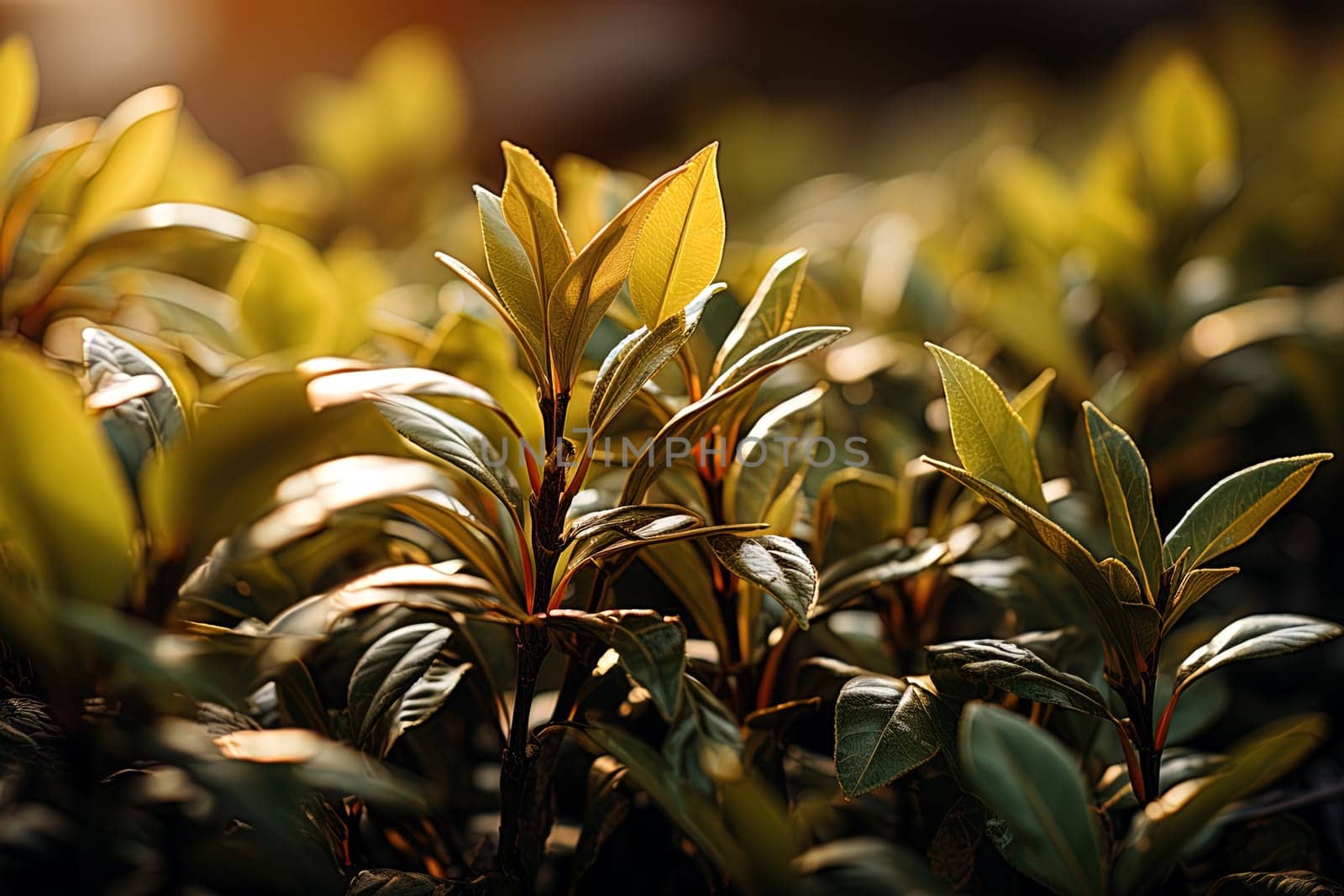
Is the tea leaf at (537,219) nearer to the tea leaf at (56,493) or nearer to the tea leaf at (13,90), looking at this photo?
the tea leaf at (56,493)

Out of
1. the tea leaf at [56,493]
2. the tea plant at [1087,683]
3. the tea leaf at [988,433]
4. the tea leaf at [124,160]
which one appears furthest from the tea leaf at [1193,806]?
the tea leaf at [124,160]

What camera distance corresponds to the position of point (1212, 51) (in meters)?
2.23

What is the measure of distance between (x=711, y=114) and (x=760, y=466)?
65.5 inches

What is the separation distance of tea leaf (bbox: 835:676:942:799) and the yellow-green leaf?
22 centimetres

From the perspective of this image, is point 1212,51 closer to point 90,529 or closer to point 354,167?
point 354,167

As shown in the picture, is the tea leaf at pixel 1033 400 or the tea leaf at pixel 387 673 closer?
the tea leaf at pixel 387 673

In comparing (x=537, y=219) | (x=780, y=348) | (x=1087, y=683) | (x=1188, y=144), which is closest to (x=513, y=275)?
(x=537, y=219)

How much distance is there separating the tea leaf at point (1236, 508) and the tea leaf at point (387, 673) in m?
0.38

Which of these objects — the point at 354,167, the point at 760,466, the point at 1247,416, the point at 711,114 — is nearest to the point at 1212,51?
the point at 711,114

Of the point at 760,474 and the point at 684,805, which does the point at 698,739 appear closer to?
the point at 684,805

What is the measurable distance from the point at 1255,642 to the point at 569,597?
0.36 meters

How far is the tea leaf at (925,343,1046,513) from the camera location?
51 centimetres

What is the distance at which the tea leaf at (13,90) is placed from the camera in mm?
723

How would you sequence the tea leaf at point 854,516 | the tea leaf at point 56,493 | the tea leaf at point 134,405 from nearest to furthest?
the tea leaf at point 56,493, the tea leaf at point 134,405, the tea leaf at point 854,516
